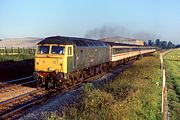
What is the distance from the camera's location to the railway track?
13091 millimetres

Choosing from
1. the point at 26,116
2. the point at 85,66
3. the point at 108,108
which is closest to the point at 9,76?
the point at 85,66

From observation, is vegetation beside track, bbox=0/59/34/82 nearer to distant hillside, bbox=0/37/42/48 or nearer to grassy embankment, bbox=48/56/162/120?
grassy embankment, bbox=48/56/162/120

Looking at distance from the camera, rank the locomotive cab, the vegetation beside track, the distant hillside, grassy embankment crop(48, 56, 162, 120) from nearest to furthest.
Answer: grassy embankment crop(48, 56, 162, 120) < the locomotive cab < the vegetation beside track < the distant hillside

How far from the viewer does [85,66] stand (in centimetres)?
2348

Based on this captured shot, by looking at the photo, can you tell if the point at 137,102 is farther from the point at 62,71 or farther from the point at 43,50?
the point at 43,50

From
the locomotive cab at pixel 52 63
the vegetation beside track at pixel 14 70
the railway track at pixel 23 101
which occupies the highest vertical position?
the locomotive cab at pixel 52 63

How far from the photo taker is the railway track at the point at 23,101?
13091 millimetres

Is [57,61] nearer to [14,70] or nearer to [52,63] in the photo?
[52,63]

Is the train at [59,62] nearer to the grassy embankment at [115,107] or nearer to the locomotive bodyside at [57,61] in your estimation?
the locomotive bodyside at [57,61]

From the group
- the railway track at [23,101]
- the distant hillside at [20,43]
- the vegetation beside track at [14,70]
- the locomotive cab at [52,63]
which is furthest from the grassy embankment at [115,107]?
the distant hillside at [20,43]

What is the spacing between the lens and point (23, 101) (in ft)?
51.5

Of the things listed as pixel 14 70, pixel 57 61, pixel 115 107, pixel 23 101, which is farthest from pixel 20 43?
pixel 115 107

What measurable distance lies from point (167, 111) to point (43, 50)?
900 centimetres

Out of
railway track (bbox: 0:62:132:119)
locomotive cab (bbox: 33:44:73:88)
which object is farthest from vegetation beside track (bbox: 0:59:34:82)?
railway track (bbox: 0:62:132:119)
